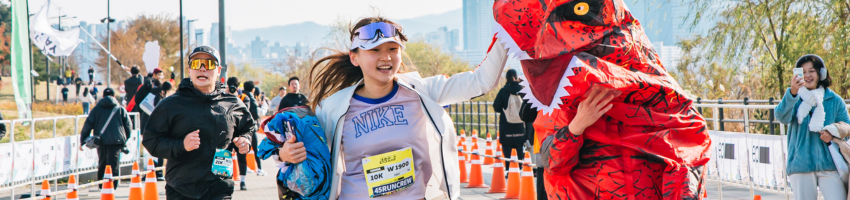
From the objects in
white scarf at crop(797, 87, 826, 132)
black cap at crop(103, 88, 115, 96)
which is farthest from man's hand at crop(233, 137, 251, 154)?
black cap at crop(103, 88, 115, 96)

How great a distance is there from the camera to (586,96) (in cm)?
280

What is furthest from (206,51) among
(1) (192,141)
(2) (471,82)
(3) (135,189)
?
(3) (135,189)

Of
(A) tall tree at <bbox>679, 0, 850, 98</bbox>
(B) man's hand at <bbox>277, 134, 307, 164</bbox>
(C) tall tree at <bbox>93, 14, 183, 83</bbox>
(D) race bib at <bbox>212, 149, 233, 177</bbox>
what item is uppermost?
(C) tall tree at <bbox>93, 14, 183, 83</bbox>

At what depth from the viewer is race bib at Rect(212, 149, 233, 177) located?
5090mm

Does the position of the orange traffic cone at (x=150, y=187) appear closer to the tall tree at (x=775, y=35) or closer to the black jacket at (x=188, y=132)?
the black jacket at (x=188, y=132)

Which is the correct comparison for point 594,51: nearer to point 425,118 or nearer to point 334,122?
point 425,118

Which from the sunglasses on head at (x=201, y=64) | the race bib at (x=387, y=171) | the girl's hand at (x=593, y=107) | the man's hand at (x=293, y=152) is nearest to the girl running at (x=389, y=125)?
the race bib at (x=387, y=171)

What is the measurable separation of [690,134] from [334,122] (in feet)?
5.40

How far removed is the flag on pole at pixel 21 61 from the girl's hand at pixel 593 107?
398 inches

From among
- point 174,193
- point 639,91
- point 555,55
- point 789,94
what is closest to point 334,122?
point 555,55

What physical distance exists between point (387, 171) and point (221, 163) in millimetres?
2081

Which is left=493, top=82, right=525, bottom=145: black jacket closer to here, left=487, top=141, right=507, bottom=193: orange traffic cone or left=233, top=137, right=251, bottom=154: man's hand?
left=487, top=141, right=507, bottom=193: orange traffic cone

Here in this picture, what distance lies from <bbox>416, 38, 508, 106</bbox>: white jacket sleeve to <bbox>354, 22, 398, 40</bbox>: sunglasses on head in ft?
1.21

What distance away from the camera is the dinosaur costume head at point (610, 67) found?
2.82 m
